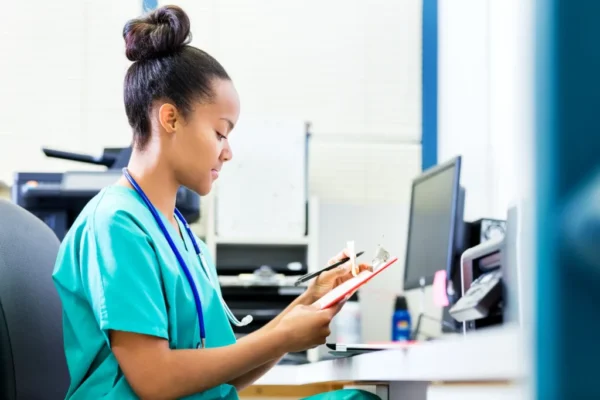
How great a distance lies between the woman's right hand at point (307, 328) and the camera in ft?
3.12

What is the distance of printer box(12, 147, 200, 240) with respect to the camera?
100 inches

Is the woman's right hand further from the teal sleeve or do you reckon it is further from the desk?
the teal sleeve

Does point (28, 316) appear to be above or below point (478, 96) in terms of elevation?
below

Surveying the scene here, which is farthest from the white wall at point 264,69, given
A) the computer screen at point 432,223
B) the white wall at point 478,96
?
the computer screen at point 432,223

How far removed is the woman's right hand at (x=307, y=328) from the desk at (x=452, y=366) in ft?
0.17

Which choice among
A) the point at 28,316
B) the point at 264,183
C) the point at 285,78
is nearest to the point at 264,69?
the point at 285,78

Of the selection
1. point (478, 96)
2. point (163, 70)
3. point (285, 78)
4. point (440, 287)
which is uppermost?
point (285, 78)

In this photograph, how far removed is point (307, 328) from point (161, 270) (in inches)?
9.6

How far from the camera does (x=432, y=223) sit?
8.05 ft

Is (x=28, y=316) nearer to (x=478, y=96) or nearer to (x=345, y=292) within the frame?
(x=345, y=292)

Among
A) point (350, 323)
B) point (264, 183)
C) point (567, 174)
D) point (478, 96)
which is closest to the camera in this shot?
point (567, 174)

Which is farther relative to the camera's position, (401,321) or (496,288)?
(401,321)

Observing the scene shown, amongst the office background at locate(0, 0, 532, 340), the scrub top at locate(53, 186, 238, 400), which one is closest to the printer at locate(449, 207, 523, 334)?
the scrub top at locate(53, 186, 238, 400)

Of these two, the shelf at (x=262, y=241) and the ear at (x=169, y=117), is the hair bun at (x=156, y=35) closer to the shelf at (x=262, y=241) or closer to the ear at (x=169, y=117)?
the ear at (x=169, y=117)
